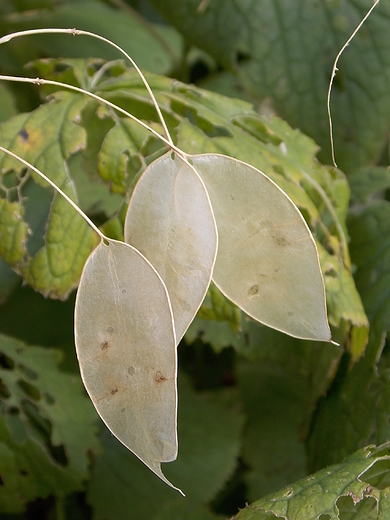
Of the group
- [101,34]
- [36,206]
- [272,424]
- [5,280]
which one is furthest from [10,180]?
[272,424]

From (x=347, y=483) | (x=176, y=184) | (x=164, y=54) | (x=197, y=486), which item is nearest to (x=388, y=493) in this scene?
(x=347, y=483)

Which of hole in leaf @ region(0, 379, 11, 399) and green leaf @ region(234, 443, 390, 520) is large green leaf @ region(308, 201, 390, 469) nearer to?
green leaf @ region(234, 443, 390, 520)

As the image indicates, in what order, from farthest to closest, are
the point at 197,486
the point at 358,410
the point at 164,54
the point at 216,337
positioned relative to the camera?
the point at 164,54 < the point at 197,486 < the point at 216,337 < the point at 358,410

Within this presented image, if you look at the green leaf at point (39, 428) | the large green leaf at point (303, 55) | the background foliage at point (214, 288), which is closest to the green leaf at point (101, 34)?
the background foliage at point (214, 288)

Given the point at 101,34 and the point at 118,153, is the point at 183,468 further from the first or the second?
the point at 101,34

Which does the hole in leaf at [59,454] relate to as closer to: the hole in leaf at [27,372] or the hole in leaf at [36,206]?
the hole in leaf at [27,372]

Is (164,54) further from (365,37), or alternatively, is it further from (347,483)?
(347,483)
